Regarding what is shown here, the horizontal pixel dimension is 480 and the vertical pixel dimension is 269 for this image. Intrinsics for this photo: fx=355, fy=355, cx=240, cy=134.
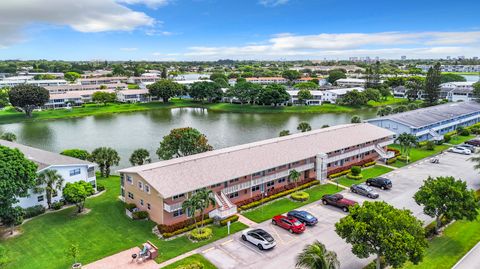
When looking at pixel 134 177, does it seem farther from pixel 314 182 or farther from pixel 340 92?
pixel 340 92

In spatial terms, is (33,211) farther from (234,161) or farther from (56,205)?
(234,161)

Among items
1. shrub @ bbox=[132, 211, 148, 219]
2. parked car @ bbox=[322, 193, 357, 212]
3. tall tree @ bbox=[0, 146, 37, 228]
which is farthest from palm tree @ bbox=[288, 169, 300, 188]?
tall tree @ bbox=[0, 146, 37, 228]

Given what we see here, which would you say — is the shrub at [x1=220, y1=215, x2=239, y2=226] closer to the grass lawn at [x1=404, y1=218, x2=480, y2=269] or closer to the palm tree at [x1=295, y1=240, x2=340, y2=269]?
the palm tree at [x1=295, y1=240, x2=340, y2=269]

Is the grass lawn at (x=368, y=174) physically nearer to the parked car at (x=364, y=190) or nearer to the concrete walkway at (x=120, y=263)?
the parked car at (x=364, y=190)

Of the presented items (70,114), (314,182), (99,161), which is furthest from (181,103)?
(314,182)

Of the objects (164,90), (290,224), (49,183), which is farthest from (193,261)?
(164,90)

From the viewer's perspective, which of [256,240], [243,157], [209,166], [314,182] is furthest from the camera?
[314,182]
